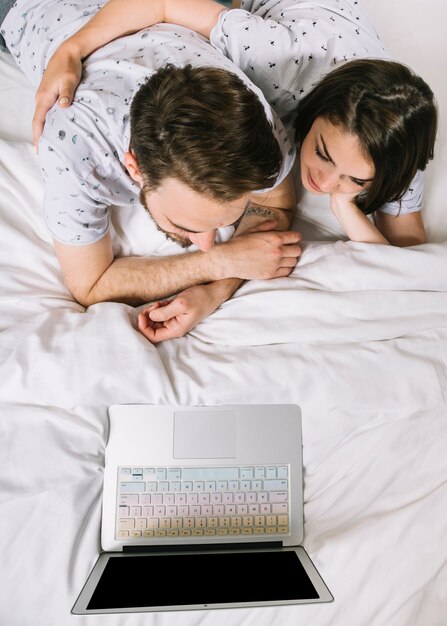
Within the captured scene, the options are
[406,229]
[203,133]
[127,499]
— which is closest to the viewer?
[203,133]

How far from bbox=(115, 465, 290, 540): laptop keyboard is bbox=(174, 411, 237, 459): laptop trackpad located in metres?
0.03

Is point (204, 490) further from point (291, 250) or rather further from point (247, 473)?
point (291, 250)

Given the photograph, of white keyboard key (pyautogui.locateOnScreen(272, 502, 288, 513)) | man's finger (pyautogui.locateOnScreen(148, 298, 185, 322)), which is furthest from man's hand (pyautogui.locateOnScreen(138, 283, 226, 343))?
white keyboard key (pyautogui.locateOnScreen(272, 502, 288, 513))

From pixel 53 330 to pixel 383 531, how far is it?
656mm

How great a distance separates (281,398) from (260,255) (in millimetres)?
283

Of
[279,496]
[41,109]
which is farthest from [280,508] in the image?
[41,109]

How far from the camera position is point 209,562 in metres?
0.88

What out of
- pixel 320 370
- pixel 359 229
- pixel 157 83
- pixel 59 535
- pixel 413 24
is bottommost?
pixel 59 535

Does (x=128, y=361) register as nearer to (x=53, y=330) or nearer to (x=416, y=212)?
(x=53, y=330)

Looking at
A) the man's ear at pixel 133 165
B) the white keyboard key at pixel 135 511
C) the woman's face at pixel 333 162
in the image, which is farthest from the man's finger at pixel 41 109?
the white keyboard key at pixel 135 511

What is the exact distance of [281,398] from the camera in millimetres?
969

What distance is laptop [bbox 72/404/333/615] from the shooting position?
2.94 ft

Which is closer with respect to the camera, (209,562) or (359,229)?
(209,562)

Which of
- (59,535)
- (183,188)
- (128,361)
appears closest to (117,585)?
(59,535)
